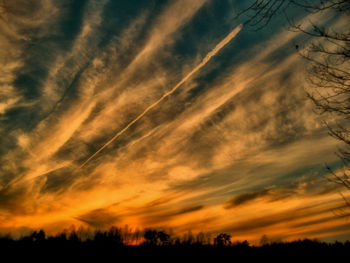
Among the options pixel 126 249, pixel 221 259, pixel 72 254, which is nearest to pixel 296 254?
pixel 221 259

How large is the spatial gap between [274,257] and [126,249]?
4.46 meters

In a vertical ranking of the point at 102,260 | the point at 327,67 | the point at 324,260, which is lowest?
the point at 324,260

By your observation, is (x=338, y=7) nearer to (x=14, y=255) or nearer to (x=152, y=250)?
(x=152, y=250)

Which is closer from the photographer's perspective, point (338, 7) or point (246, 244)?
point (338, 7)

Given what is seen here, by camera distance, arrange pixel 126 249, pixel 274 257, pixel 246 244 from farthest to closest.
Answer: pixel 246 244, pixel 274 257, pixel 126 249

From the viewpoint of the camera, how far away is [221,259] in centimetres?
634

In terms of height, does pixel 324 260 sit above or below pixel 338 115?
below

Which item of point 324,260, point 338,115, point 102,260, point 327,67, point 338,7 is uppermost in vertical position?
point 338,7

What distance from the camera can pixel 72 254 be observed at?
5.32 metres

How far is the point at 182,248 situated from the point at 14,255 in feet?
14.3

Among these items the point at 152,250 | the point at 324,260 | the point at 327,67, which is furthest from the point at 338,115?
the point at 152,250

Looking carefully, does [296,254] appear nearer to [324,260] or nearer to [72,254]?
[324,260]

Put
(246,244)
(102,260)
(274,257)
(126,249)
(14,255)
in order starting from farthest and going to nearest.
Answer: (246,244) < (274,257) < (126,249) < (102,260) < (14,255)

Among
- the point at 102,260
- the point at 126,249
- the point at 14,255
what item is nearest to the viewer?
the point at 14,255
